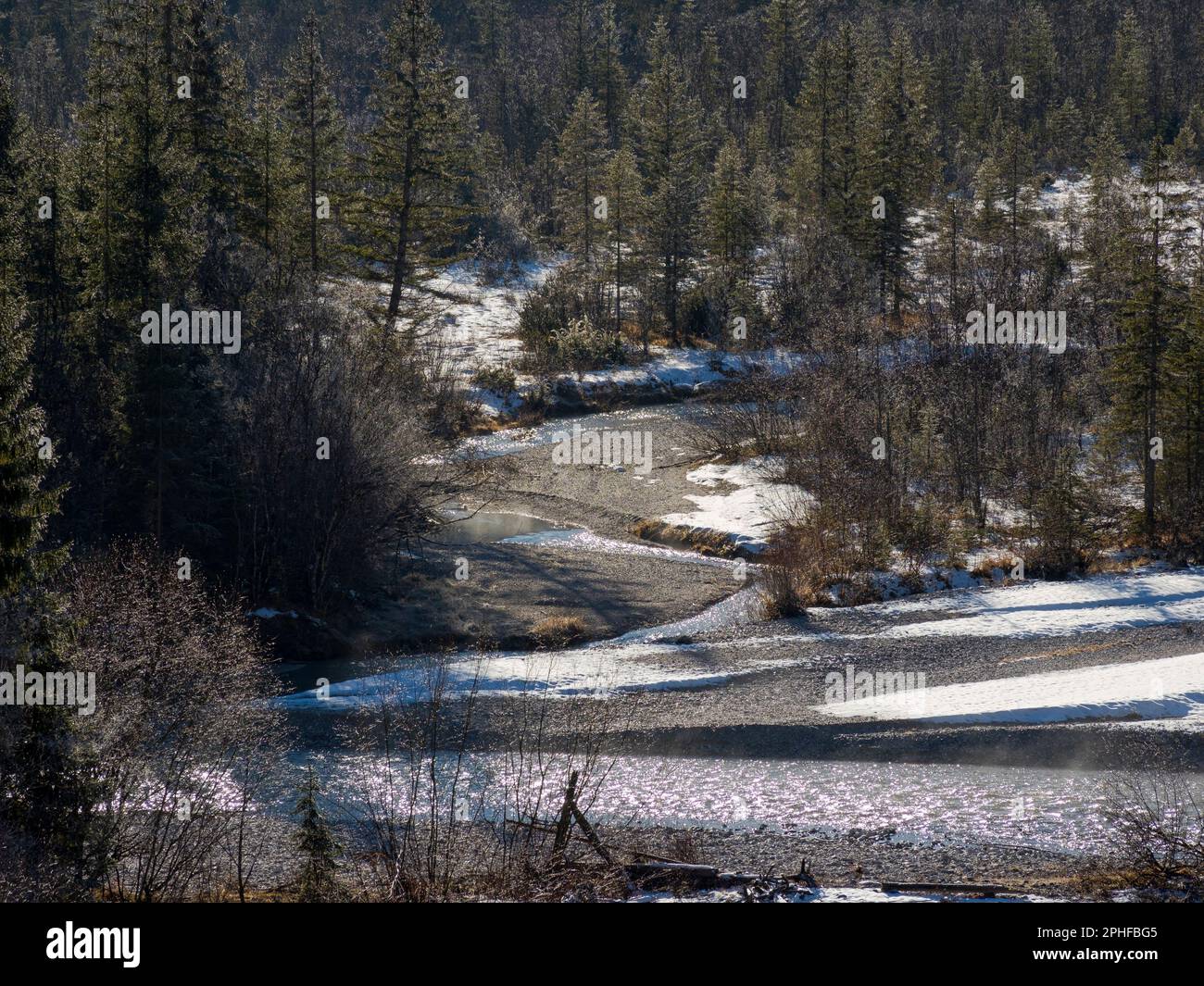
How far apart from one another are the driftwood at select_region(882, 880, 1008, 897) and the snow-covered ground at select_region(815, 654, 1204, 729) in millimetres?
6954

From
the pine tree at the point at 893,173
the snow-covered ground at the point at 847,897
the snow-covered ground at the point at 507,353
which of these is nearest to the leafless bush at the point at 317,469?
the snow-covered ground at the point at 847,897

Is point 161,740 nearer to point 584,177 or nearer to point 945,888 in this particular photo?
point 945,888

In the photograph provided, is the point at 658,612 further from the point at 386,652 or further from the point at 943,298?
the point at 943,298

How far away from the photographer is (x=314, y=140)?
135 feet

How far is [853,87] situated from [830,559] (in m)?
45.7

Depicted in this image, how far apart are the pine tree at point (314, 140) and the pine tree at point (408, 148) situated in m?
1.60

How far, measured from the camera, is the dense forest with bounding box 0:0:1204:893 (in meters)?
22.0

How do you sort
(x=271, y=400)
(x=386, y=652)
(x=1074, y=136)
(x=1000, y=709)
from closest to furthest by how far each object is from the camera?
(x=1000, y=709)
(x=386, y=652)
(x=271, y=400)
(x=1074, y=136)

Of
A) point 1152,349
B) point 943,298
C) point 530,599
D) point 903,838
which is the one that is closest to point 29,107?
point 943,298

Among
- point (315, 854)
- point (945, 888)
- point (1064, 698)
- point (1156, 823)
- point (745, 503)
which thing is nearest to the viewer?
point (315, 854)

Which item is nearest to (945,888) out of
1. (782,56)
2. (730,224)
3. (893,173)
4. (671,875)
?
(671,875)

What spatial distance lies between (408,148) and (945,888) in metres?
36.7

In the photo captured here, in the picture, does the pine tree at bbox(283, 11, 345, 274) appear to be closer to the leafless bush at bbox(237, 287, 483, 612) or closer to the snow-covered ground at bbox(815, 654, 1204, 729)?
the leafless bush at bbox(237, 287, 483, 612)
